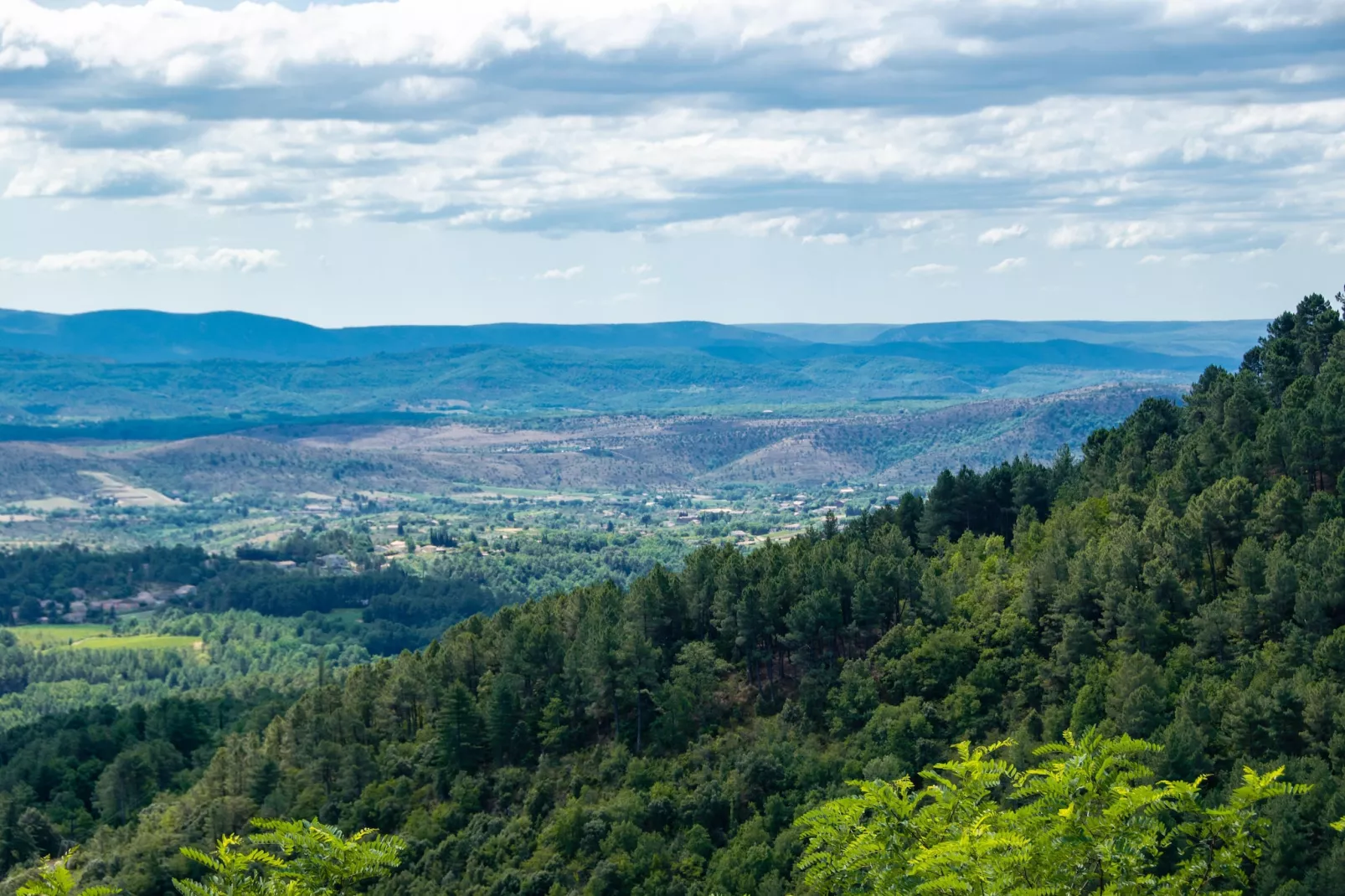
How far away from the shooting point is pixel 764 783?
A: 96.7 m

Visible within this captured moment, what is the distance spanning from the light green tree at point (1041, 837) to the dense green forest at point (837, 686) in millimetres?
36222

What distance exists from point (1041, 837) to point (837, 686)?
69.4m

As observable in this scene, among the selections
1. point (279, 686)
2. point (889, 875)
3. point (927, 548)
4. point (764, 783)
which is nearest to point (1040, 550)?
point (927, 548)

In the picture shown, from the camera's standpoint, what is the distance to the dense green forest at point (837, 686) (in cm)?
8812

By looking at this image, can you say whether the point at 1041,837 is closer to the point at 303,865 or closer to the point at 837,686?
the point at 303,865

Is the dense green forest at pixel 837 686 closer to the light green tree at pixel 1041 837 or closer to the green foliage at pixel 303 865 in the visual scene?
the light green tree at pixel 1041 837

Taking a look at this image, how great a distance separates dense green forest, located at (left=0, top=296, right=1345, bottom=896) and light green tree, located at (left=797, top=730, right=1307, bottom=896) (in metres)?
36.2

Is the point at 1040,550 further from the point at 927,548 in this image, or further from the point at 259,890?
the point at 259,890

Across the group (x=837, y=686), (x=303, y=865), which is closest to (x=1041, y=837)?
(x=303, y=865)

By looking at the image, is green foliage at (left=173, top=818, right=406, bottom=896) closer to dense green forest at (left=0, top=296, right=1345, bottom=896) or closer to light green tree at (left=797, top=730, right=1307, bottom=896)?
light green tree at (left=797, top=730, right=1307, bottom=896)

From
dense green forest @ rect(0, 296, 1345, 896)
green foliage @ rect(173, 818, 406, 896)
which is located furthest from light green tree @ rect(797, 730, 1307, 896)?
dense green forest @ rect(0, 296, 1345, 896)

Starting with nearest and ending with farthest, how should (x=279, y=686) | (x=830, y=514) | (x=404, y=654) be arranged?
(x=404, y=654) < (x=830, y=514) < (x=279, y=686)

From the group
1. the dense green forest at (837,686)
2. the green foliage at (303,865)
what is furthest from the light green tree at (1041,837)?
the dense green forest at (837,686)

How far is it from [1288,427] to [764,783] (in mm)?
44496
